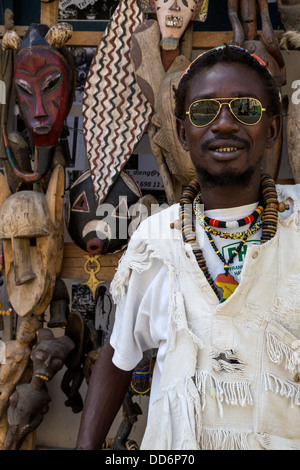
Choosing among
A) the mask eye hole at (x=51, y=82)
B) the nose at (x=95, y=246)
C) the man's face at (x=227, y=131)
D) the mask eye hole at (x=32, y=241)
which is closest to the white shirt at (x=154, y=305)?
the man's face at (x=227, y=131)

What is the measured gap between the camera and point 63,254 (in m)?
2.51

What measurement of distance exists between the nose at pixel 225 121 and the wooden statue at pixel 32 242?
124 centimetres

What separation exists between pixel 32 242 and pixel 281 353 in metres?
1.47

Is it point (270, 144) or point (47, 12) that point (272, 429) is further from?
point (47, 12)

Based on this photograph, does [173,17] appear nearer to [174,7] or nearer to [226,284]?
[174,7]

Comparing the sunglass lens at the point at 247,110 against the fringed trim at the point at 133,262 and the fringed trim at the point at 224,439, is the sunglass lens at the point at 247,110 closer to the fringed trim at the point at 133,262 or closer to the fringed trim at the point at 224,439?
the fringed trim at the point at 133,262

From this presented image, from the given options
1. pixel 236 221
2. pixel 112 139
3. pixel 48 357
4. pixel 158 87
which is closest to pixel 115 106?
pixel 112 139

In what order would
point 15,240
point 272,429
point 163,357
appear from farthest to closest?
point 15,240 < point 163,357 < point 272,429

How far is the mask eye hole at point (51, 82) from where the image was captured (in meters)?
2.38

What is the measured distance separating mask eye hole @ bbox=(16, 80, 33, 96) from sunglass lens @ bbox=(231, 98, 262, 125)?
4.40ft

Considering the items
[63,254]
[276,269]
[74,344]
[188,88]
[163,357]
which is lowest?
[74,344]

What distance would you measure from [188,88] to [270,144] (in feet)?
0.76

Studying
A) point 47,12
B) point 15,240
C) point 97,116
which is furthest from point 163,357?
point 47,12

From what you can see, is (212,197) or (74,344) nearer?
(212,197)
